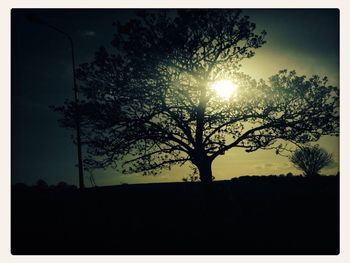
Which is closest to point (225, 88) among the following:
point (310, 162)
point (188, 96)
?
point (188, 96)

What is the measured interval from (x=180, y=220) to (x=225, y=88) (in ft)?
20.9

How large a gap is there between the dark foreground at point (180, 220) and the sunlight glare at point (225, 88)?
13.1 ft

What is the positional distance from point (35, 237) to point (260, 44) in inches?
438

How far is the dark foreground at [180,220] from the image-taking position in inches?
442

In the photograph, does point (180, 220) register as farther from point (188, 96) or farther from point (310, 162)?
point (310, 162)

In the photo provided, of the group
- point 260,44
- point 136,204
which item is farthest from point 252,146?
point 136,204

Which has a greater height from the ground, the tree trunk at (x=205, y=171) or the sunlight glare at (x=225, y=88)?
the sunlight glare at (x=225, y=88)

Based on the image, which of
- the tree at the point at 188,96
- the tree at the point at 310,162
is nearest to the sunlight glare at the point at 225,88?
the tree at the point at 188,96

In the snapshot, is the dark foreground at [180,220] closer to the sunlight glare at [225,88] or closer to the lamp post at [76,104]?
the lamp post at [76,104]

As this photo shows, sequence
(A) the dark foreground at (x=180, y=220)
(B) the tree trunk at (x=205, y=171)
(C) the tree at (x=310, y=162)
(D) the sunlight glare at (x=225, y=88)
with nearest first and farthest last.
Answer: (A) the dark foreground at (x=180, y=220), (D) the sunlight glare at (x=225, y=88), (B) the tree trunk at (x=205, y=171), (C) the tree at (x=310, y=162)

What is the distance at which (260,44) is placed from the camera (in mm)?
14156

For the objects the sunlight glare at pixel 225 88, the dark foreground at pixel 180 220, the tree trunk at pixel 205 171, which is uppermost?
the sunlight glare at pixel 225 88

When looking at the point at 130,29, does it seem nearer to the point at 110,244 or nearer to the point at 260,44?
the point at 260,44

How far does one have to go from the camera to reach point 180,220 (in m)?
16.1
